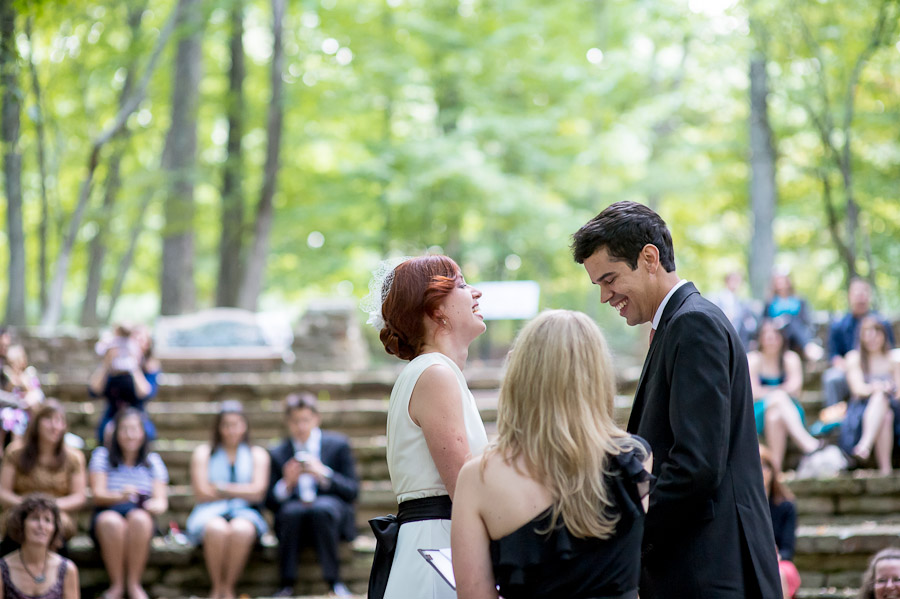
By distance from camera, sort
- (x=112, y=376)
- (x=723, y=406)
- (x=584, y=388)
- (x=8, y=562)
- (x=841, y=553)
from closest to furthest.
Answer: (x=584, y=388) < (x=723, y=406) < (x=8, y=562) < (x=841, y=553) < (x=112, y=376)

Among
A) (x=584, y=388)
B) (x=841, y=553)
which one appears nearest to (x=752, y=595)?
(x=584, y=388)

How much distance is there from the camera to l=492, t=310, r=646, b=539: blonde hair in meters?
1.92

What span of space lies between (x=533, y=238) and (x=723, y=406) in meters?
13.6

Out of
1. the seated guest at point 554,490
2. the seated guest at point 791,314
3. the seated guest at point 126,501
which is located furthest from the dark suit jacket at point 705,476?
the seated guest at point 791,314

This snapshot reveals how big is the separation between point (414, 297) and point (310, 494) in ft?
14.1

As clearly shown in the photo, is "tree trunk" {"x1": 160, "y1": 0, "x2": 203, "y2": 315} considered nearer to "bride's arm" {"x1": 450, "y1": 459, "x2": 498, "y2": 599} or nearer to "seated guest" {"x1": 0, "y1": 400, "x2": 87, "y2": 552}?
"seated guest" {"x1": 0, "y1": 400, "x2": 87, "y2": 552}

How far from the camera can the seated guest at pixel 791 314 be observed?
8.56 metres

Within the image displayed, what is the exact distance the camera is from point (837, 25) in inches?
406

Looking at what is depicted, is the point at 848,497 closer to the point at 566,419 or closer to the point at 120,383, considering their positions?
the point at 566,419

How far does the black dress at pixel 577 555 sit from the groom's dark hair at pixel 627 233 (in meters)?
0.61

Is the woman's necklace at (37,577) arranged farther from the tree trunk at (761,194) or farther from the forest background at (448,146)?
the tree trunk at (761,194)

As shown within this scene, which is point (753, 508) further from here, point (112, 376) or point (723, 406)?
point (112, 376)

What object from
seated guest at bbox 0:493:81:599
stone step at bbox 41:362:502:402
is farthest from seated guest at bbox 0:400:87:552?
stone step at bbox 41:362:502:402

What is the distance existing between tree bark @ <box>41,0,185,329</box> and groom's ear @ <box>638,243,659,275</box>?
8.61 metres
